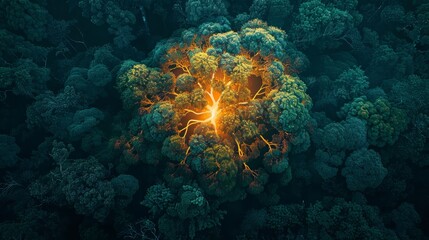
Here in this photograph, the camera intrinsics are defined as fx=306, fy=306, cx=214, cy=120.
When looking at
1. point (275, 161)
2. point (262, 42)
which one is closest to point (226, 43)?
point (262, 42)

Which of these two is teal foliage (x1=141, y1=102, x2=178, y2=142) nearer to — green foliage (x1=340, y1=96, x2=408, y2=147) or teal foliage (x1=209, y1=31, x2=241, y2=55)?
teal foliage (x1=209, y1=31, x2=241, y2=55)

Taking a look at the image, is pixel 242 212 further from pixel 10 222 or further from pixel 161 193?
pixel 10 222

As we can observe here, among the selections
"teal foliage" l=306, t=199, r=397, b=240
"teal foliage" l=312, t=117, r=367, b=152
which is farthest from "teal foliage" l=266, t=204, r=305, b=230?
"teal foliage" l=312, t=117, r=367, b=152

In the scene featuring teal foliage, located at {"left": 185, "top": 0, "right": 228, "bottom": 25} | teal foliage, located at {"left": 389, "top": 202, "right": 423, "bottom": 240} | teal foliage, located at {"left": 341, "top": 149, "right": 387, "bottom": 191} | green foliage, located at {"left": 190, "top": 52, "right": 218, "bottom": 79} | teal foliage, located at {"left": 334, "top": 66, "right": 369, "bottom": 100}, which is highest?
teal foliage, located at {"left": 185, "top": 0, "right": 228, "bottom": 25}

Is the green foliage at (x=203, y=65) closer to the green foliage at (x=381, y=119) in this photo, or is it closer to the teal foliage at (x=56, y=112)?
the teal foliage at (x=56, y=112)

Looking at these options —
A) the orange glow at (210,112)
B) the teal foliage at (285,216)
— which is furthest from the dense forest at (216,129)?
the orange glow at (210,112)

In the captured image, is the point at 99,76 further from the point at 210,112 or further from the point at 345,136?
the point at 345,136
